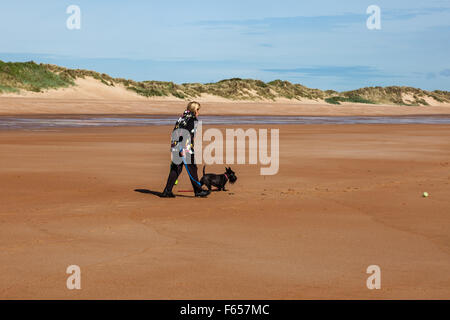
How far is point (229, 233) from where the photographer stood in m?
8.33

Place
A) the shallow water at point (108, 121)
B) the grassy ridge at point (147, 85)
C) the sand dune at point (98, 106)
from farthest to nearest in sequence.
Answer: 1. the grassy ridge at point (147, 85)
2. the sand dune at point (98, 106)
3. the shallow water at point (108, 121)

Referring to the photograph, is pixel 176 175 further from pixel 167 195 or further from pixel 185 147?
pixel 185 147

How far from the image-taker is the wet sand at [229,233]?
5.97 m

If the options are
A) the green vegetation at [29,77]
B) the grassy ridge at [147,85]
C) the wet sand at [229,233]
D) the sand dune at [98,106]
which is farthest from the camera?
the grassy ridge at [147,85]

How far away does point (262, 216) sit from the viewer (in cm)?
958

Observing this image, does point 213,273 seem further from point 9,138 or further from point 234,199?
point 9,138

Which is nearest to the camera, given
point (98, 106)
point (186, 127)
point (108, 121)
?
point (186, 127)

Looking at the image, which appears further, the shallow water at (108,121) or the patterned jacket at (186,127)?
the shallow water at (108,121)

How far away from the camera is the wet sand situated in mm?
5973

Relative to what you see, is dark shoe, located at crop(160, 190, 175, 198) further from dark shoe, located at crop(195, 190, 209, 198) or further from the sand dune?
the sand dune

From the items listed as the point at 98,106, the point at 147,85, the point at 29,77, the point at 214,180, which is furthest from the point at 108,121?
the point at 147,85

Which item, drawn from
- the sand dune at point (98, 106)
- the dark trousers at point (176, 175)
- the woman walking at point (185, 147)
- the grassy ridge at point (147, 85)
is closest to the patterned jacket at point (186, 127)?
the woman walking at point (185, 147)

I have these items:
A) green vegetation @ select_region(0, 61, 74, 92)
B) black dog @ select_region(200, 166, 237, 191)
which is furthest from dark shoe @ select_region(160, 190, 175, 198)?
green vegetation @ select_region(0, 61, 74, 92)

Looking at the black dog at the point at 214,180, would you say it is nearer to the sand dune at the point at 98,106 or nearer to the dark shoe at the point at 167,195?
the dark shoe at the point at 167,195
